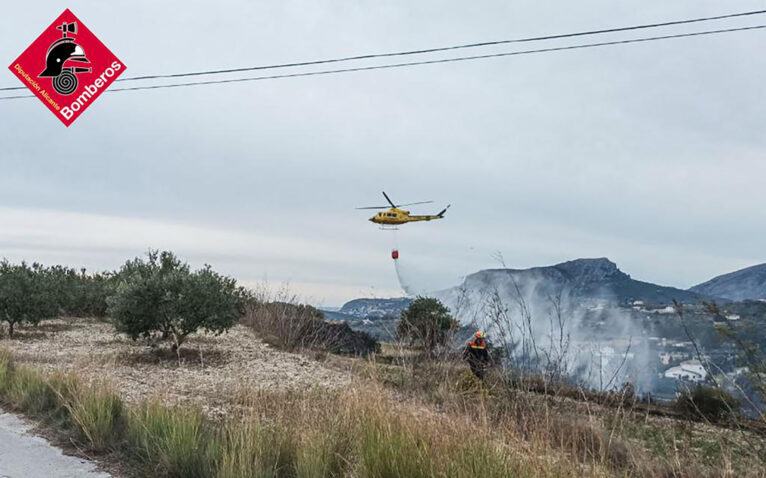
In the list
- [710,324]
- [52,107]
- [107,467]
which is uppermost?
[52,107]

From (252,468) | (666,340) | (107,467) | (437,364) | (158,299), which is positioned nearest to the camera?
(252,468)

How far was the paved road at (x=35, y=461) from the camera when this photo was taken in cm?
611

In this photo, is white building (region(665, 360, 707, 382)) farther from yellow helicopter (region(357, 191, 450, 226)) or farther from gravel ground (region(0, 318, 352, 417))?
yellow helicopter (region(357, 191, 450, 226))

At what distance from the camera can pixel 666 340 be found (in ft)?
24.8

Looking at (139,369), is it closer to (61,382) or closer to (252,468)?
(61,382)

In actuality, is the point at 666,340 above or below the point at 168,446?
above

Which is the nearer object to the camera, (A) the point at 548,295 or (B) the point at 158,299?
(A) the point at 548,295

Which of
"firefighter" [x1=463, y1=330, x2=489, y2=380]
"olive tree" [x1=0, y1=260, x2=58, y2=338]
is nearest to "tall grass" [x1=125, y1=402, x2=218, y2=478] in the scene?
"firefighter" [x1=463, y1=330, x2=489, y2=380]

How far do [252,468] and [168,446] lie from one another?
1214 mm

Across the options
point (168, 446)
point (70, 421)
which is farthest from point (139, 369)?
point (168, 446)

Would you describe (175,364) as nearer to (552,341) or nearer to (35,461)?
(35,461)

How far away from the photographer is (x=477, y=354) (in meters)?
12.0

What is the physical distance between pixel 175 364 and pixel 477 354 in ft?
22.7

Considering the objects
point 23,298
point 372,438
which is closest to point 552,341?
point 372,438
